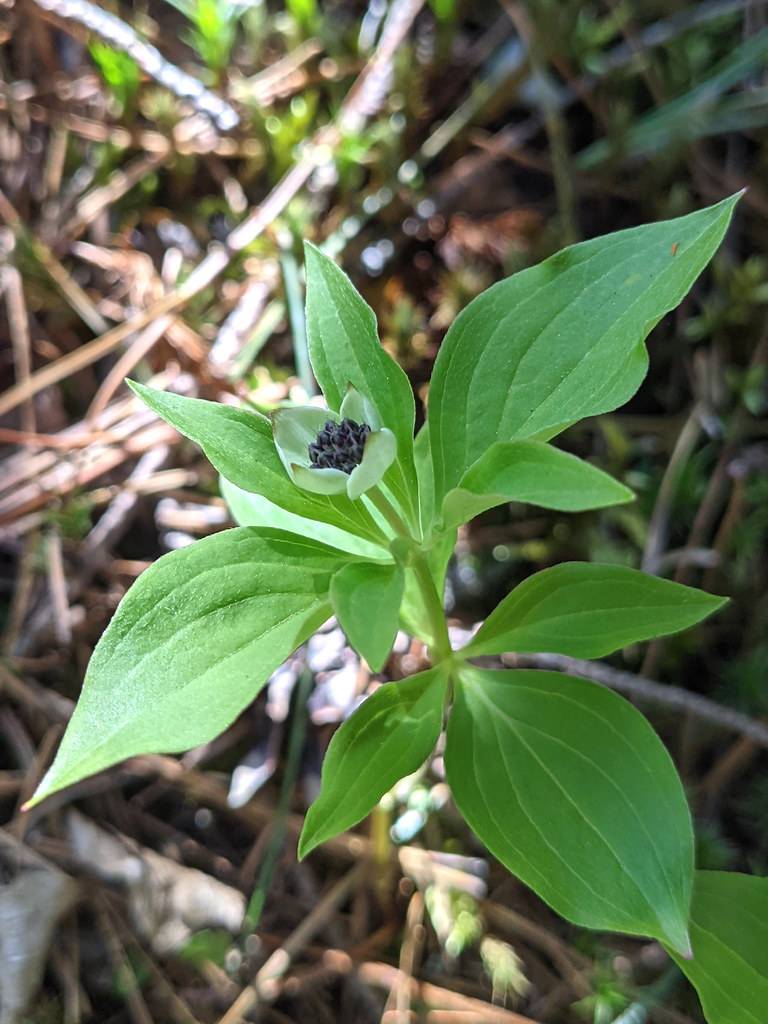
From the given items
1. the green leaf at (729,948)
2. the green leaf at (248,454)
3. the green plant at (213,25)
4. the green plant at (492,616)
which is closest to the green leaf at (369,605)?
the green plant at (492,616)

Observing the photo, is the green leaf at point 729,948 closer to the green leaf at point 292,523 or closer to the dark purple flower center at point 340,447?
the green leaf at point 292,523

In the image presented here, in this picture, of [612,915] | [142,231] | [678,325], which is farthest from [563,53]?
[612,915]

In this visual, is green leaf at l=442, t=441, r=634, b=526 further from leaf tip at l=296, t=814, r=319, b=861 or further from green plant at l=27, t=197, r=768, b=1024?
leaf tip at l=296, t=814, r=319, b=861

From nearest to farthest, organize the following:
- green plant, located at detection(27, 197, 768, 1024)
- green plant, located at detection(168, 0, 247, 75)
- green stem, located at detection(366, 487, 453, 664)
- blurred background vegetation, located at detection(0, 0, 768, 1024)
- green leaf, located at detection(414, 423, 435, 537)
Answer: green plant, located at detection(27, 197, 768, 1024), green stem, located at detection(366, 487, 453, 664), green leaf, located at detection(414, 423, 435, 537), blurred background vegetation, located at detection(0, 0, 768, 1024), green plant, located at detection(168, 0, 247, 75)

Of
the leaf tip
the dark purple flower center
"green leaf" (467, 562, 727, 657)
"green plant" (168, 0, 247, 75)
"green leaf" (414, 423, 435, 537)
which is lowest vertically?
the leaf tip

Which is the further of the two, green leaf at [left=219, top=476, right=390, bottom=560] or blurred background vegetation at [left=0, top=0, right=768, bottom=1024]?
blurred background vegetation at [left=0, top=0, right=768, bottom=1024]

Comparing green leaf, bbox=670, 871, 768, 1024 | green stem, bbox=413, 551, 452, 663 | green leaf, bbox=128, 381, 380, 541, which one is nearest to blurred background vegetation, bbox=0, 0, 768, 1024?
green leaf, bbox=670, 871, 768, 1024

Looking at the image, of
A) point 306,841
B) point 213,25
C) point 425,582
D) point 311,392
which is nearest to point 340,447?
point 425,582
